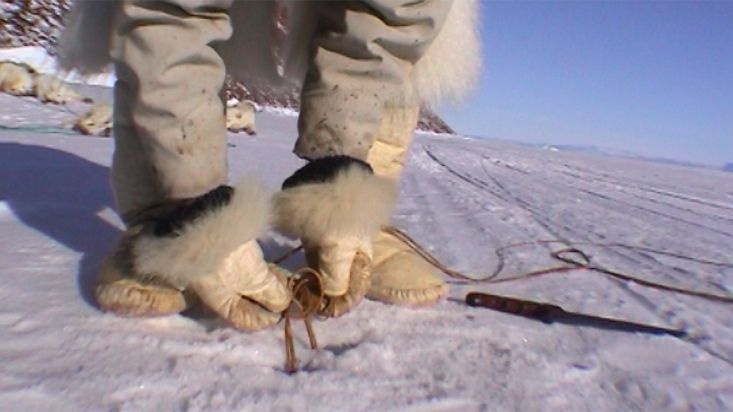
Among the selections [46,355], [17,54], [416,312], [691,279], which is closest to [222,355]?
[46,355]

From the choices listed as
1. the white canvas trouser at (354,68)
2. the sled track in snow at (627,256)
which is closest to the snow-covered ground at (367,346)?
the sled track in snow at (627,256)

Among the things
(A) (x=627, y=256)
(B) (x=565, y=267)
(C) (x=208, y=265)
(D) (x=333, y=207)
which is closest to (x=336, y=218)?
(D) (x=333, y=207)

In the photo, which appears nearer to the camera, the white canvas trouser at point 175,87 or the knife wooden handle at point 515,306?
the white canvas trouser at point 175,87

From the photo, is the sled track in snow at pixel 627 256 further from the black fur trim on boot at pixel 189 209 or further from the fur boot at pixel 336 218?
the black fur trim on boot at pixel 189 209

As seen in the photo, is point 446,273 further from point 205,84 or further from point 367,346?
point 205,84

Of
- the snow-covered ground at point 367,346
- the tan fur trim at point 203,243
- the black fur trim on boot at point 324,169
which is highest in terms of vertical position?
the black fur trim on boot at point 324,169

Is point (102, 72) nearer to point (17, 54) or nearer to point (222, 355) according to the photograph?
point (222, 355)

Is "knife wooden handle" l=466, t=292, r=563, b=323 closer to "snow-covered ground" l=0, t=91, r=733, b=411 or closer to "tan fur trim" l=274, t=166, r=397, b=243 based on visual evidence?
"snow-covered ground" l=0, t=91, r=733, b=411
